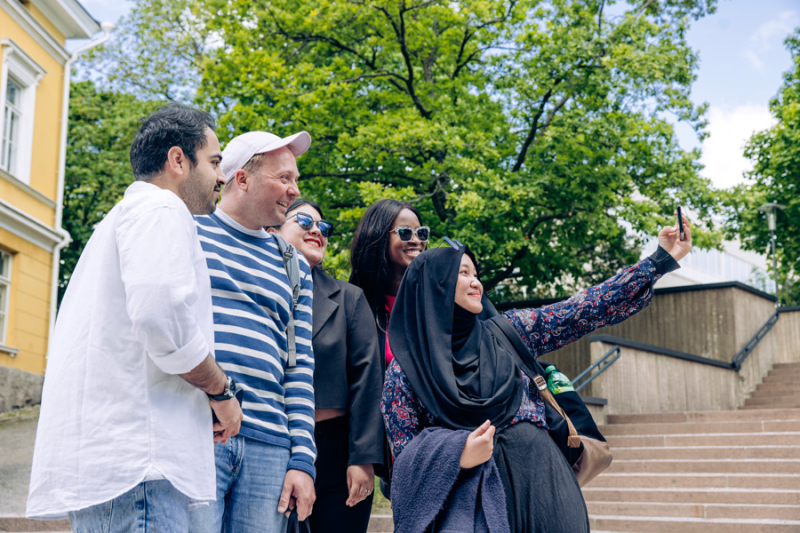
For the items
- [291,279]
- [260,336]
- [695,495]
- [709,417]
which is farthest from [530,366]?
[709,417]

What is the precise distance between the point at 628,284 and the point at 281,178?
1.52m

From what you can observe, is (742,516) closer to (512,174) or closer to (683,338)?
(512,174)

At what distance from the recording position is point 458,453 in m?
2.98

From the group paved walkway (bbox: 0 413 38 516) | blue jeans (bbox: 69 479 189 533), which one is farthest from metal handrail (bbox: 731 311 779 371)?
blue jeans (bbox: 69 479 189 533)

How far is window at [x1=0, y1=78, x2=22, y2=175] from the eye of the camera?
1543cm

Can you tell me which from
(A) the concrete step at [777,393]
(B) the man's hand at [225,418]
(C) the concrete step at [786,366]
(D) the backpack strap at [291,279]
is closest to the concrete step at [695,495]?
(D) the backpack strap at [291,279]

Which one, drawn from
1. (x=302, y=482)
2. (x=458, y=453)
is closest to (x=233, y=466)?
(x=302, y=482)

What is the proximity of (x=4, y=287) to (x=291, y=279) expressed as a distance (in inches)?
549

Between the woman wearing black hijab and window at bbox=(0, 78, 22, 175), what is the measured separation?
14.3m

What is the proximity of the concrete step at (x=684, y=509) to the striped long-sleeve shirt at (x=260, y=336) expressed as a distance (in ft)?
22.7

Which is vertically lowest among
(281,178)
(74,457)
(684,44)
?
(74,457)

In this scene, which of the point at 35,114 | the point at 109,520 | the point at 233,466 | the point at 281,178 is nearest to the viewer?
the point at 109,520

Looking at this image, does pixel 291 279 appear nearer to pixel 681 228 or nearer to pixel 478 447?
pixel 478 447

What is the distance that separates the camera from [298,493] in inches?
109
